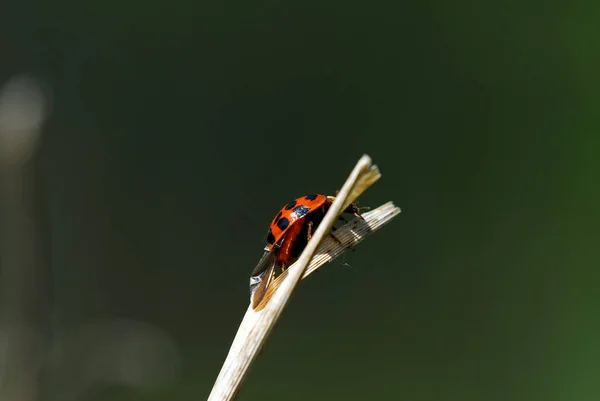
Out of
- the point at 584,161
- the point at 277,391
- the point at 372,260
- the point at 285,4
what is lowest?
the point at 277,391

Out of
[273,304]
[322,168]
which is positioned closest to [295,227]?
[273,304]

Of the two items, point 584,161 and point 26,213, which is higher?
point 26,213

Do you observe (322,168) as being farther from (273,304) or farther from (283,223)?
(273,304)

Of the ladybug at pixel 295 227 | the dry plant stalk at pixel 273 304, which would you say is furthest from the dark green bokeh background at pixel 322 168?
the dry plant stalk at pixel 273 304

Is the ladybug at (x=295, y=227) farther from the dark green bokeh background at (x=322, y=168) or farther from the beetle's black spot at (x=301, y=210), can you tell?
the dark green bokeh background at (x=322, y=168)

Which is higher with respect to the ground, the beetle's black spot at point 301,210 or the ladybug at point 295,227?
the beetle's black spot at point 301,210

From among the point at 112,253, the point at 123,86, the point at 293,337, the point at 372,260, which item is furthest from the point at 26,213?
the point at 372,260

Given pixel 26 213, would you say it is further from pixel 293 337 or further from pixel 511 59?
pixel 511 59

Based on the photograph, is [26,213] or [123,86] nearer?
[26,213]
